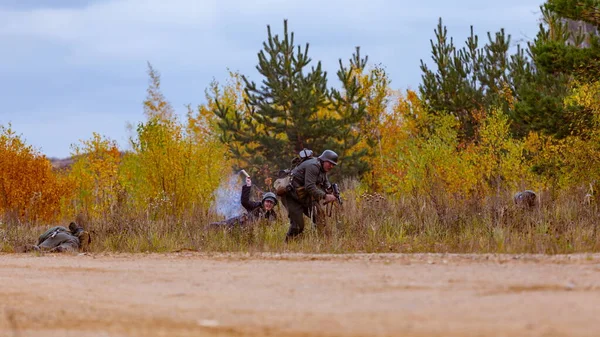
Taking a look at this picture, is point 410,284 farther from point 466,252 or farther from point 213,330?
point 466,252

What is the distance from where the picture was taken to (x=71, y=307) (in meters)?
8.88

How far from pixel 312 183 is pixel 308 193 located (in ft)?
0.83

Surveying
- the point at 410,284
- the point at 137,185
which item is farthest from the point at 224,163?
the point at 410,284

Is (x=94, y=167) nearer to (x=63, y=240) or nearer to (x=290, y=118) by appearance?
(x=290, y=118)

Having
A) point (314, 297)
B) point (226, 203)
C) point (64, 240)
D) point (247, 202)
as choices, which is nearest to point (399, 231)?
point (247, 202)

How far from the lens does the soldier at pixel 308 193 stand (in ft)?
52.5

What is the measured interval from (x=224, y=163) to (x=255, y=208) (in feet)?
65.3

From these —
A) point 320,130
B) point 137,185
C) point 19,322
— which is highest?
point 320,130

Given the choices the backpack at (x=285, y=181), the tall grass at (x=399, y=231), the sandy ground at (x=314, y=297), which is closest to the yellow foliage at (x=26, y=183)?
the tall grass at (x=399, y=231)

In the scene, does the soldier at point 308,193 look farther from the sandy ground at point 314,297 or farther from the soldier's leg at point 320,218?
the sandy ground at point 314,297

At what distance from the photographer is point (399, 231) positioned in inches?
643

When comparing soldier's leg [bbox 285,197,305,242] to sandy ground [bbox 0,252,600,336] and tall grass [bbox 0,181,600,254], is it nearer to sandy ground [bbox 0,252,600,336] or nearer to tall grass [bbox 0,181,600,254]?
tall grass [bbox 0,181,600,254]

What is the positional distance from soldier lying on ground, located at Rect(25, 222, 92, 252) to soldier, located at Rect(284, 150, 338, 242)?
3856 millimetres

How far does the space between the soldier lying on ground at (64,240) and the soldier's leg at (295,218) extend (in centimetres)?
380
